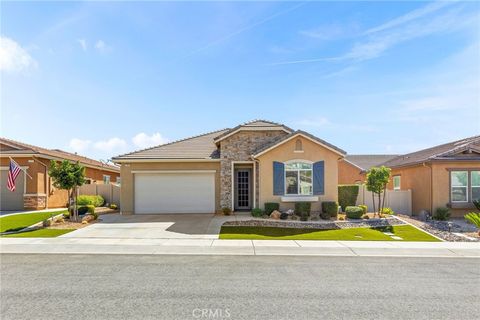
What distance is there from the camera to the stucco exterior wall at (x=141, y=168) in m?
18.7

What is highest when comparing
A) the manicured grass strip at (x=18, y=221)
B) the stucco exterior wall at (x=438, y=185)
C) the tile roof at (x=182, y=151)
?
the tile roof at (x=182, y=151)

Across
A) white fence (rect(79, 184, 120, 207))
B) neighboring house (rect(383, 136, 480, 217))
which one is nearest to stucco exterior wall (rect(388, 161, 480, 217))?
neighboring house (rect(383, 136, 480, 217))

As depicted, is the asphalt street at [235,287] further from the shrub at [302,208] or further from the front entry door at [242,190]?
the front entry door at [242,190]

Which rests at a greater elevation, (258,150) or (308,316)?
(258,150)

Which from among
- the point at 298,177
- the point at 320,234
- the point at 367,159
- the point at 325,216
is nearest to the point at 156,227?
the point at 320,234

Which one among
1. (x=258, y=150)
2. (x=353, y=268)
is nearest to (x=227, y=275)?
(x=353, y=268)

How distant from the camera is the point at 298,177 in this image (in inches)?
697

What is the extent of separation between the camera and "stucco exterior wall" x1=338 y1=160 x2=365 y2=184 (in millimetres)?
31047

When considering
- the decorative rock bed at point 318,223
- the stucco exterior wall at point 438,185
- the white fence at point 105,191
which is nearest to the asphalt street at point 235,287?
the decorative rock bed at point 318,223

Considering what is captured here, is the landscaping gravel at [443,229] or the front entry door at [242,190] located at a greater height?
the front entry door at [242,190]

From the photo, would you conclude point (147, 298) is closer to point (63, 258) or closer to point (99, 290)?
point (99, 290)

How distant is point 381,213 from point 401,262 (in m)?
9.61

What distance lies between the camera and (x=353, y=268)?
8.24 m

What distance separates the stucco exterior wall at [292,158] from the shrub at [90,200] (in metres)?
11.8
